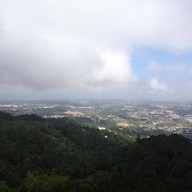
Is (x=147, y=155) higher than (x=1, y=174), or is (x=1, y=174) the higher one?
(x=147, y=155)

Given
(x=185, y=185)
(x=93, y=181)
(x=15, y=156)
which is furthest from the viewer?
(x=15, y=156)

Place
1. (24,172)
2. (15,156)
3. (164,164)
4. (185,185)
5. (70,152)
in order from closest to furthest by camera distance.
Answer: (185,185) → (164,164) → (24,172) → (15,156) → (70,152)

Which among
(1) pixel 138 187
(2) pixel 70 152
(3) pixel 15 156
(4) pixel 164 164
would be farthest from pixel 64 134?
(1) pixel 138 187

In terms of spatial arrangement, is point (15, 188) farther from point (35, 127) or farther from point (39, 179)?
point (35, 127)

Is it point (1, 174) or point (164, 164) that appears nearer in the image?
point (164, 164)

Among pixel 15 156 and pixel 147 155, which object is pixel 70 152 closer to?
pixel 15 156

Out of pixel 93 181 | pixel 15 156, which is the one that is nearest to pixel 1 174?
pixel 15 156
